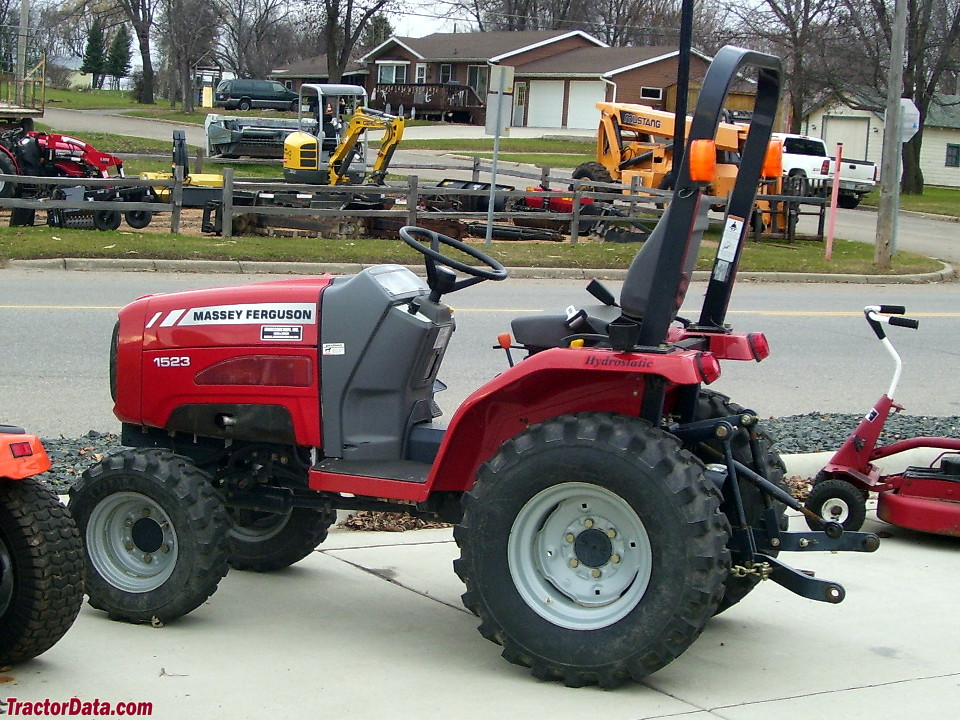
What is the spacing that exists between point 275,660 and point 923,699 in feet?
7.40

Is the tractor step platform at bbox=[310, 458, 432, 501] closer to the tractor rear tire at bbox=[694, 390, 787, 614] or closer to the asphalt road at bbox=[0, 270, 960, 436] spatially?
the tractor rear tire at bbox=[694, 390, 787, 614]

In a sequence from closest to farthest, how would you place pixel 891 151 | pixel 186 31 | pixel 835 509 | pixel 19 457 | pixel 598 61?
pixel 19 457, pixel 835 509, pixel 891 151, pixel 186 31, pixel 598 61

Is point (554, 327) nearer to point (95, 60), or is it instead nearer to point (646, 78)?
point (646, 78)

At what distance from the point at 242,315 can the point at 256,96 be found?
6170 cm

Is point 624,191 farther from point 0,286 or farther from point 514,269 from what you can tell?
point 0,286

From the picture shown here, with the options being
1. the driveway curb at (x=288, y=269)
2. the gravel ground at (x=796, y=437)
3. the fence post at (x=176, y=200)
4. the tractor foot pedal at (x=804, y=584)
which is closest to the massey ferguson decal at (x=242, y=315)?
the gravel ground at (x=796, y=437)

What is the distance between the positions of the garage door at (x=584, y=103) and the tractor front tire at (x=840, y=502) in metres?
63.7

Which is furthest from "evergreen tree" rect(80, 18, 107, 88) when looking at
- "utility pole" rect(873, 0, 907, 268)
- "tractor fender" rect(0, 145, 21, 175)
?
"utility pole" rect(873, 0, 907, 268)

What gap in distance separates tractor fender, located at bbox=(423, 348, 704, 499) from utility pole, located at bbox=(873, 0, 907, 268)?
1700cm

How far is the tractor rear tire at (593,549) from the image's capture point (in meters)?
4.00

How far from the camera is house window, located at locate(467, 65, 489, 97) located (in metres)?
72.2

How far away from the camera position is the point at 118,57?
3834 inches

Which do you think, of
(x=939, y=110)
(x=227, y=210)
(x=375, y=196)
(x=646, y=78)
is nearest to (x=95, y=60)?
(x=646, y=78)

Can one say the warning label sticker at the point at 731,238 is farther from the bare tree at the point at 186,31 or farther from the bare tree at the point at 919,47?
the bare tree at the point at 186,31
